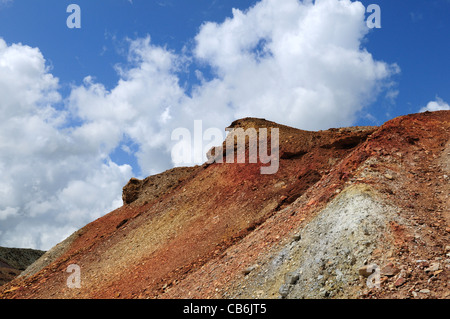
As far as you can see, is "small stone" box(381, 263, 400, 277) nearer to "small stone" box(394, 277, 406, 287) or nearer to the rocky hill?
the rocky hill

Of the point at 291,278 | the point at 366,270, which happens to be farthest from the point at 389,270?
the point at 291,278

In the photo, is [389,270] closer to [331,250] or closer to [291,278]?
[331,250]

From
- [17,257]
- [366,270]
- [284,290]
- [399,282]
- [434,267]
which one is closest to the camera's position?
[399,282]

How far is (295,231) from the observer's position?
608 inches

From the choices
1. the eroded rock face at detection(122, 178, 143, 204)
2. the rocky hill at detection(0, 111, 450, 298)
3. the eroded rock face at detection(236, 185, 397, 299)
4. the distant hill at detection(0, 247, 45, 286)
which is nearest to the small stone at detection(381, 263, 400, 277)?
the rocky hill at detection(0, 111, 450, 298)

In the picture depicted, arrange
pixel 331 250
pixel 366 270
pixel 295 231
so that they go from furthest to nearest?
pixel 295 231 → pixel 331 250 → pixel 366 270

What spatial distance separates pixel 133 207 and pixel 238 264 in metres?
20.1

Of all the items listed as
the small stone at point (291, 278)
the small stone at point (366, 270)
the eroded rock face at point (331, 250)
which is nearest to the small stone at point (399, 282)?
the small stone at point (366, 270)

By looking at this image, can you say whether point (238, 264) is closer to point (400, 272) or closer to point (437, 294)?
point (400, 272)

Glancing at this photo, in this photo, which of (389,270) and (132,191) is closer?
(389,270)

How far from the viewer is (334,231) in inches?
541

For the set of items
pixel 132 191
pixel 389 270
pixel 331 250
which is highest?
pixel 132 191

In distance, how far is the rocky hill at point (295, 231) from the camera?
38.9 feet
